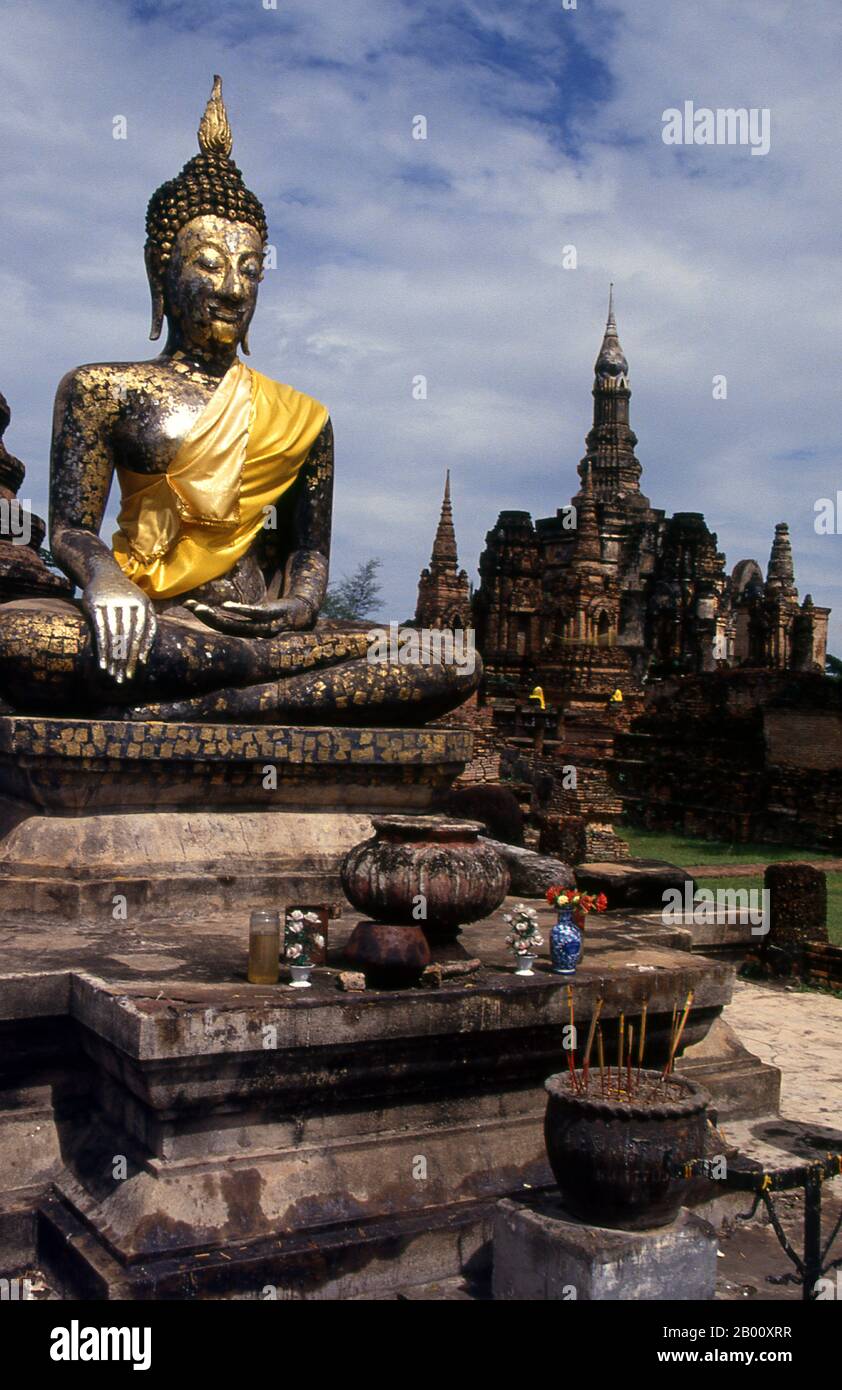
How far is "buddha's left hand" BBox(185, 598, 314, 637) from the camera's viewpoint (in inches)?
244

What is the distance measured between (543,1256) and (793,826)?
16.9 m

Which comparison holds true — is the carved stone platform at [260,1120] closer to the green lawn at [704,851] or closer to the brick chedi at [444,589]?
the green lawn at [704,851]

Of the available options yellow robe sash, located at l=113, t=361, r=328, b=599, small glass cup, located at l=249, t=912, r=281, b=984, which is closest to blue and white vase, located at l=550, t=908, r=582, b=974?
small glass cup, located at l=249, t=912, r=281, b=984

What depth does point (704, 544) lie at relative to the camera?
133 feet

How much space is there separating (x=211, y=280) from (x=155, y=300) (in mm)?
410

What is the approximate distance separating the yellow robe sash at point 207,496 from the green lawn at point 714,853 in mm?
7319

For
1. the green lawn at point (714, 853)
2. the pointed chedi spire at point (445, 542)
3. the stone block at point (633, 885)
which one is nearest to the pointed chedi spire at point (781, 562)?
the pointed chedi spire at point (445, 542)

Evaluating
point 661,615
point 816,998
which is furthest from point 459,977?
point 661,615

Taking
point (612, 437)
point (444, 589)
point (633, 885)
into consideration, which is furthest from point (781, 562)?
point (633, 885)

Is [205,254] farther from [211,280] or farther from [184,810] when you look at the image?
[184,810]

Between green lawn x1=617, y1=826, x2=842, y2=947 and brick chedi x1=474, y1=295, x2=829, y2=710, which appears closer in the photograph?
green lawn x1=617, y1=826, x2=842, y2=947

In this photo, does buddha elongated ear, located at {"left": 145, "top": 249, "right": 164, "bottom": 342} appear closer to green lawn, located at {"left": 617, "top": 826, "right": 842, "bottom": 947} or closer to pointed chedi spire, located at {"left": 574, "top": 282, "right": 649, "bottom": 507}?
green lawn, located at {"left": 617, "top": 826, "right": 842, "bottom": 947}

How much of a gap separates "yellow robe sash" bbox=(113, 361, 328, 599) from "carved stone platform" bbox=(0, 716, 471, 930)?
1014mm
